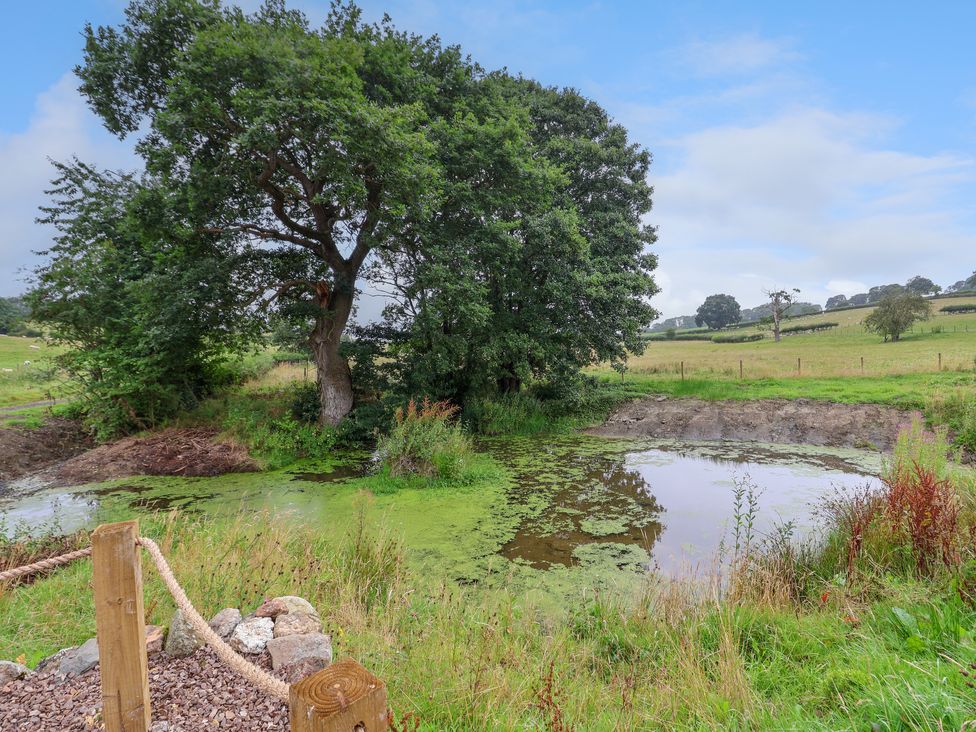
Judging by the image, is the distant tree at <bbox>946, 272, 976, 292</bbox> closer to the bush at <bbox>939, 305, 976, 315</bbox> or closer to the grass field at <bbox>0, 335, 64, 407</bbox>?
the bush at <bbox>939, 305, 976, 315</bbox>

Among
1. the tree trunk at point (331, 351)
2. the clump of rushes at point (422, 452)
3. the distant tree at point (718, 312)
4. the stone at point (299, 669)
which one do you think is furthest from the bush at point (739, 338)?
the stone at point (299, 669)

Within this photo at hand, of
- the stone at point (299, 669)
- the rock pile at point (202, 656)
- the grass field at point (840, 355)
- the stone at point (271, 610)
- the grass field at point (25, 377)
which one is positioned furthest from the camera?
the grass field at point (840, 355)

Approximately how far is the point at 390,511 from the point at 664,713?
5.97 m

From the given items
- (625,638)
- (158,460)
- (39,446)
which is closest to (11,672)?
(625,638)

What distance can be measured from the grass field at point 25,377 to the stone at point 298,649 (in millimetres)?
14092

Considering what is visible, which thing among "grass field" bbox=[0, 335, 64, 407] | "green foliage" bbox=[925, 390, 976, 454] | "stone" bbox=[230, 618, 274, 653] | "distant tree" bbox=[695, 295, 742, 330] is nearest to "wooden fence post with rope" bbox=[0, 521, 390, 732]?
"stone" bbox=[230, 618, 274, 653]

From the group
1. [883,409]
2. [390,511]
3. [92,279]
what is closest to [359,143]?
[390,511]

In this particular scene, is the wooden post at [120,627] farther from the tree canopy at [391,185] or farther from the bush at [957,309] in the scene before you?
the bush at [957,309]

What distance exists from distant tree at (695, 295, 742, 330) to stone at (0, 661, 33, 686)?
85.4 m

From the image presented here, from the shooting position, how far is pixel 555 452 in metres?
12.9

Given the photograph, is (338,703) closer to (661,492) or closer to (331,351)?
(661,492)

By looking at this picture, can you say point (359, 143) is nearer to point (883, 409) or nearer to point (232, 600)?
point (232, 600)

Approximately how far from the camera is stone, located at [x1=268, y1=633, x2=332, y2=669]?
10.3 feet

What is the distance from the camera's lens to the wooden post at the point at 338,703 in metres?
1.39
